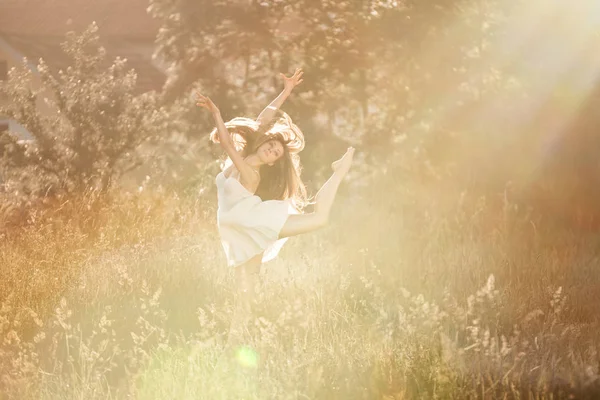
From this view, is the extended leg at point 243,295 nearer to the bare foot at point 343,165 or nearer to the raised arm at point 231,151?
the raised arm at point 231,151

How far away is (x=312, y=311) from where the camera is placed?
5.18 m

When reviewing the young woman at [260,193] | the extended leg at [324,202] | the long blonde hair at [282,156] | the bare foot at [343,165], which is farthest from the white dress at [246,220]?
the bare foot at [343,165]

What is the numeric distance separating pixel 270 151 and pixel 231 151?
31 cm

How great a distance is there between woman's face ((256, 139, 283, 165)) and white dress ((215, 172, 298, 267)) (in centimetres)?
23

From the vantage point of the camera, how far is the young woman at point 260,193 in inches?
212

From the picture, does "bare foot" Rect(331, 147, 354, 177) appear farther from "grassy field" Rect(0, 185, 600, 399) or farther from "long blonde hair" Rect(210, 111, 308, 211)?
"grassy field" Rect(0, 185, 600, 399)

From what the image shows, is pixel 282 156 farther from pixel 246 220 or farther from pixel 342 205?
pixel 342 205

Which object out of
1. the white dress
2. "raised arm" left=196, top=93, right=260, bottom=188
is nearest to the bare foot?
the white dress

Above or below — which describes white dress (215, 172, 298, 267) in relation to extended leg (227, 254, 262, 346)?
above

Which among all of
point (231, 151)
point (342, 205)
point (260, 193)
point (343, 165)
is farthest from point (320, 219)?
point (342, 205)

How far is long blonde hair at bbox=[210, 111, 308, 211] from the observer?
222 inches

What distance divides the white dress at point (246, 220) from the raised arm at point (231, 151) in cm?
10

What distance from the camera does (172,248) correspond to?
22.9ft

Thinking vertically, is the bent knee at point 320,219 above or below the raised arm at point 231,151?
below
